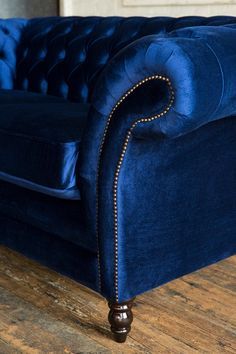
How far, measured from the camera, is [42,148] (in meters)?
1.64

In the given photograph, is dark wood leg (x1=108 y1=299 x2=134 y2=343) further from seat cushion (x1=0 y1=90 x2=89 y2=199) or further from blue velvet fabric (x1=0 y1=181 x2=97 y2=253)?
seat cushion (x1=0 y1=90 x2=89 y2=199)

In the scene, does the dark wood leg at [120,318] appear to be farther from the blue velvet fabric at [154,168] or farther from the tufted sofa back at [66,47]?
the tufted sofa back at [66,47]

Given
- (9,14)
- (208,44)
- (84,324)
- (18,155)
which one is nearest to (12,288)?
(84,324)

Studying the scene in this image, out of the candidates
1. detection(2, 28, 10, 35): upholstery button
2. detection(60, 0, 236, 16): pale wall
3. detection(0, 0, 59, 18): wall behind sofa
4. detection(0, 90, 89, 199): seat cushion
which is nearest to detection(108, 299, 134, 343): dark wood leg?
detection(0, 90, 89, 199): seat cushion

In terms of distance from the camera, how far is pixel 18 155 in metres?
1.72

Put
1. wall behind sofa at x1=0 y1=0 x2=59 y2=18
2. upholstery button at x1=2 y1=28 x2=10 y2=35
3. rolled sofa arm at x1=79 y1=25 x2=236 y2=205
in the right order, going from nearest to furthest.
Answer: rolled sofa arm at x1=79 y1=25 x2=236 y2=205, upholstery button at x1=2 y1=28 x2=10 y2=35, wall behind sofa at x1=0 y1=0 x2=59 y2=18

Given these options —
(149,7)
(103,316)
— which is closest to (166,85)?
(103,316)

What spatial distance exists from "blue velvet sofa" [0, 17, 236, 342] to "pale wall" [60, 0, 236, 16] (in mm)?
1482

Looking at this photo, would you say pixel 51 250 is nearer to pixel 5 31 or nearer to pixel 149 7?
pixel 5 31

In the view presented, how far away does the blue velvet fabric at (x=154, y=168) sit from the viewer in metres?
1.31

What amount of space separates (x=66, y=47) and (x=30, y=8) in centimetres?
170

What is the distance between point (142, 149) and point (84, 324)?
0.56 metres

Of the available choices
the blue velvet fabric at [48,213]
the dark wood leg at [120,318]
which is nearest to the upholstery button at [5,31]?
the blue velvet fabric at [48,213]

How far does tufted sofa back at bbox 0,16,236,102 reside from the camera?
239 cm
